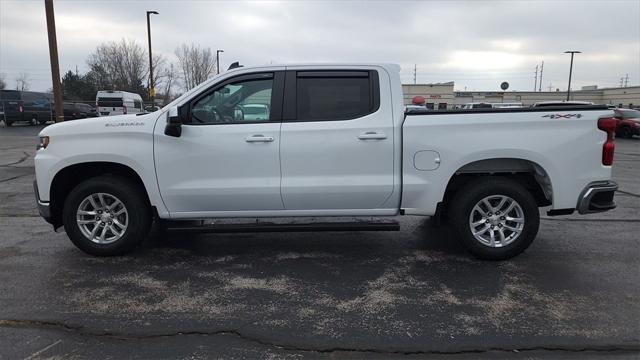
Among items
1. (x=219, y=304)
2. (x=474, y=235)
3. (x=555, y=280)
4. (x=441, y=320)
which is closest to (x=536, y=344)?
(x=441, y=320)

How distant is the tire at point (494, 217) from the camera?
515cm

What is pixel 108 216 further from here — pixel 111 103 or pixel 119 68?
pixel 119 68

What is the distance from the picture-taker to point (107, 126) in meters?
5.13

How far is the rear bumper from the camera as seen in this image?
16.8 feet

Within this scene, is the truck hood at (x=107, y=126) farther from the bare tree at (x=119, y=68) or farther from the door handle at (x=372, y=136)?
the bare tree at (x=119, y=68)

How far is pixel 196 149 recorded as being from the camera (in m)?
5.08

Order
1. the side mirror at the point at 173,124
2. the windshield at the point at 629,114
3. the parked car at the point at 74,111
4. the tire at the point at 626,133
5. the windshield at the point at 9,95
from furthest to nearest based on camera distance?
the parked car at the point at 74,111, the windshield at the point at 9,95, the windshield at the point at 629,114, the tire at the point at 626,133, the side mirror at the point at 173,124

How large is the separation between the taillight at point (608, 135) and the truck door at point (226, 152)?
10.8 ft

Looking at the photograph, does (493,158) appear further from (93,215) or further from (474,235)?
(93,215)

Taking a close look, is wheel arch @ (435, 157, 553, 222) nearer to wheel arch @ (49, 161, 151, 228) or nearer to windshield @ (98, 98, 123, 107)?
wheel arch @ (49, 161, 151, 228)

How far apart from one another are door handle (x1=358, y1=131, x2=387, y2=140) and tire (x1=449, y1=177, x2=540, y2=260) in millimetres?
1051

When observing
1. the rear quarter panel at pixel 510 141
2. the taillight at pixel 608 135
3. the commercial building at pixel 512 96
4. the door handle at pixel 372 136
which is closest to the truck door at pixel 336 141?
the door handle at pixel 372 136

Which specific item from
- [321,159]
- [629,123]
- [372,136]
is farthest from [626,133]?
[321,159]

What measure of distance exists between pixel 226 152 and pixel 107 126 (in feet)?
4.18
